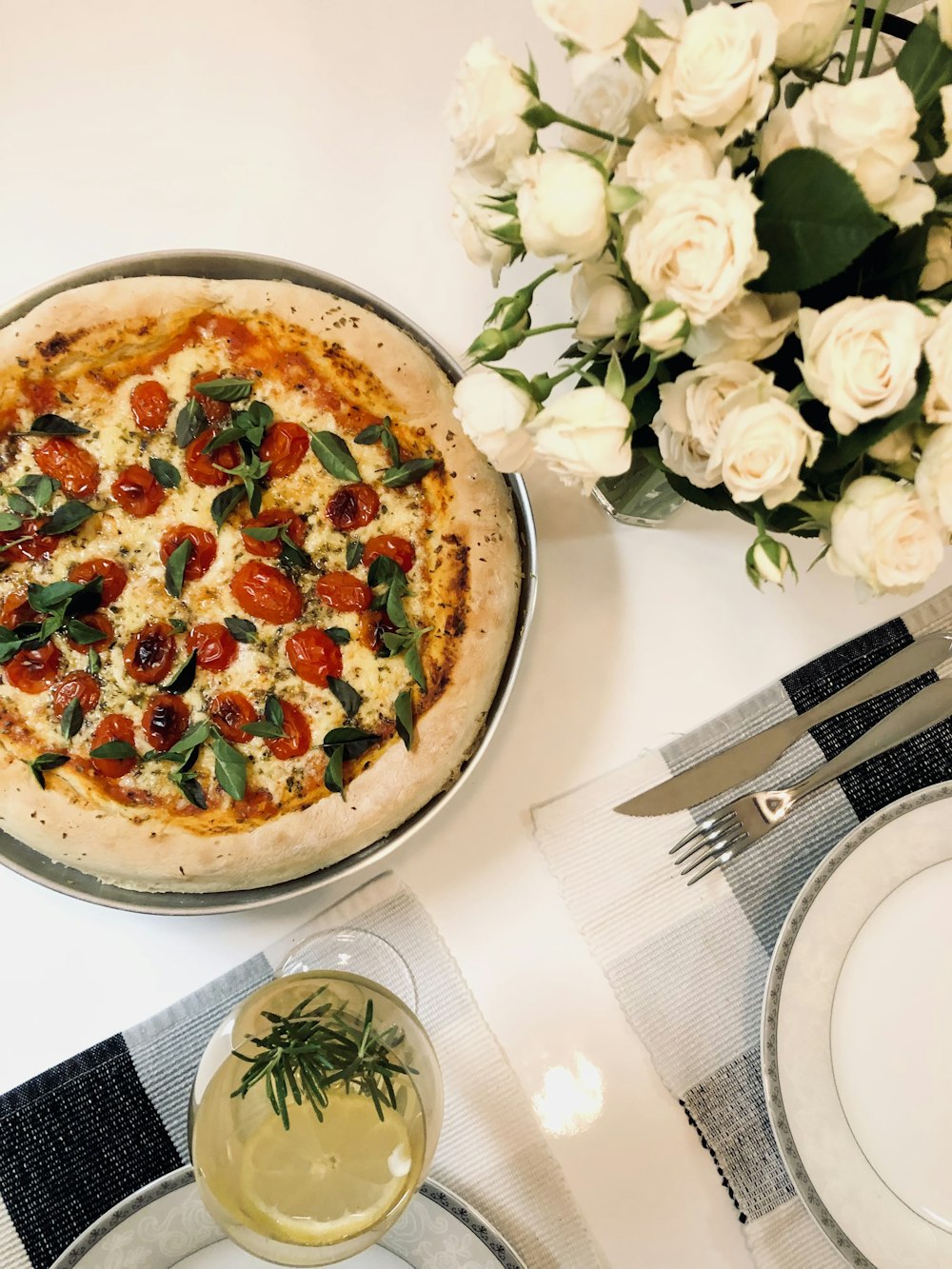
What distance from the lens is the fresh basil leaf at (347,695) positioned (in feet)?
4.20

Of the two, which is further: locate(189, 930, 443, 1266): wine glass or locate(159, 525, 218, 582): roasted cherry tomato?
locate(159, 525, 218, 582): roasted cherry tomato

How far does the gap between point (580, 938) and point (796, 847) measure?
33 centimetres

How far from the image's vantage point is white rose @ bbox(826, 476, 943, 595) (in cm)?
74

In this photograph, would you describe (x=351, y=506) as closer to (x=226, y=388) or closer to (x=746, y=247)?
(x=226, y=388)

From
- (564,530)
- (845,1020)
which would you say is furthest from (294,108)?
(845,1020)

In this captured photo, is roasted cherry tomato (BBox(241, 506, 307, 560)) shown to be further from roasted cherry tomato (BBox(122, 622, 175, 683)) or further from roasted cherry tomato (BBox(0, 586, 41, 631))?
Result: roasted cherry tomato (BBox(0, 586, 41, 631))

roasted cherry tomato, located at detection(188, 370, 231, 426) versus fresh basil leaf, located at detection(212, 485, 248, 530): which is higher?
roasted cherry tomato, located at detection(188, 370, 231, 426)

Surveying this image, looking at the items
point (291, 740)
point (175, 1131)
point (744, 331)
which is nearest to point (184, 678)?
point (291, 740)

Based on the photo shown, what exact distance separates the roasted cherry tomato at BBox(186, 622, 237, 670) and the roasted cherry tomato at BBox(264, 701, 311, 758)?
98mm

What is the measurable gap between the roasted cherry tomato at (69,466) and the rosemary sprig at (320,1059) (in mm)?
702

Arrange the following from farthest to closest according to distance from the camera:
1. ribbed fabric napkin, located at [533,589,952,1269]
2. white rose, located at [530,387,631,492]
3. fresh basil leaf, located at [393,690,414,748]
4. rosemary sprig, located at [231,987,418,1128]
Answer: ribbed fabric napkin, located at [533,589,952,1269] < fresh basil leaf, located at [393,690,414,748] < rosemary sprig, located at [231,987,418,1128] < white rose, located at [530,387,631,492]

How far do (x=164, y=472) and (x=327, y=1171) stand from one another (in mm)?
883

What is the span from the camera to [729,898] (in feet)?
4.58

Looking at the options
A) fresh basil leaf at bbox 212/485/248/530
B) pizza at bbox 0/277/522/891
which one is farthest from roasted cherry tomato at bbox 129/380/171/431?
fresh basil leaf at bbox 212/485/248/530
